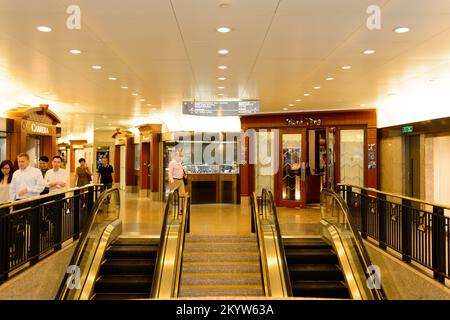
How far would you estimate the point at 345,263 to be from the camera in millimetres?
6406

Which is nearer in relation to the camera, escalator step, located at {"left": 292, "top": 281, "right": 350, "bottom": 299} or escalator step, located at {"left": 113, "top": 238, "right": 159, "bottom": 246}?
escalator step, located at {"left": 292, "top": 281, "right": 350, "bottom": 299}

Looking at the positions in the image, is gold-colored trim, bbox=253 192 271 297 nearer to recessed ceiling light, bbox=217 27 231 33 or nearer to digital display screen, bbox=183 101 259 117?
digital display screen, bbox=183 101 259 117

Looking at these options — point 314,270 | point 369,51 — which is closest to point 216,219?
point 314,270

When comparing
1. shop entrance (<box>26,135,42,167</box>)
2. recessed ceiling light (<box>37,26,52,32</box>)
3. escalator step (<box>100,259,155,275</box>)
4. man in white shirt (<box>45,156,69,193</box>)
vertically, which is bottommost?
escalator step (<box>100,259,155,275</box>)

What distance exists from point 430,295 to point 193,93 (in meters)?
6.43

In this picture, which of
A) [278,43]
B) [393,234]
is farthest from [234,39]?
[393,234]

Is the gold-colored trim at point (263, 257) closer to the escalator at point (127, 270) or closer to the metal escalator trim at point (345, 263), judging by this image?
A: the metal escalator trim at point (345, 263)

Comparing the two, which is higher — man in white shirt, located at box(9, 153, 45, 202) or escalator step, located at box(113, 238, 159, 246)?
man in white shirt, located at box(9, 153, 45, 202)

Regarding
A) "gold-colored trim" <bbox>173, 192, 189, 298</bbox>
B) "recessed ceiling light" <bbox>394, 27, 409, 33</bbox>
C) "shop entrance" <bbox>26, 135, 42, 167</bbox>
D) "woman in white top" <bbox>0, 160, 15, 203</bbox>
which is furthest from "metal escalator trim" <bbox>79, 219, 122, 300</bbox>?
"recessed ceiling light" <bbox>394, 27, 409, 33</bbox>

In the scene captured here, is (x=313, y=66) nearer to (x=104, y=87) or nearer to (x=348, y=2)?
(x=348, y=2)

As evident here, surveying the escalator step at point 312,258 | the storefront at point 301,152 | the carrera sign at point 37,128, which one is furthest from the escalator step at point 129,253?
the storefront at point 301,152

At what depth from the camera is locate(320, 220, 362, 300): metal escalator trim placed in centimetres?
588

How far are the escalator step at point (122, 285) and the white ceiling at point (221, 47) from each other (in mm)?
3568
